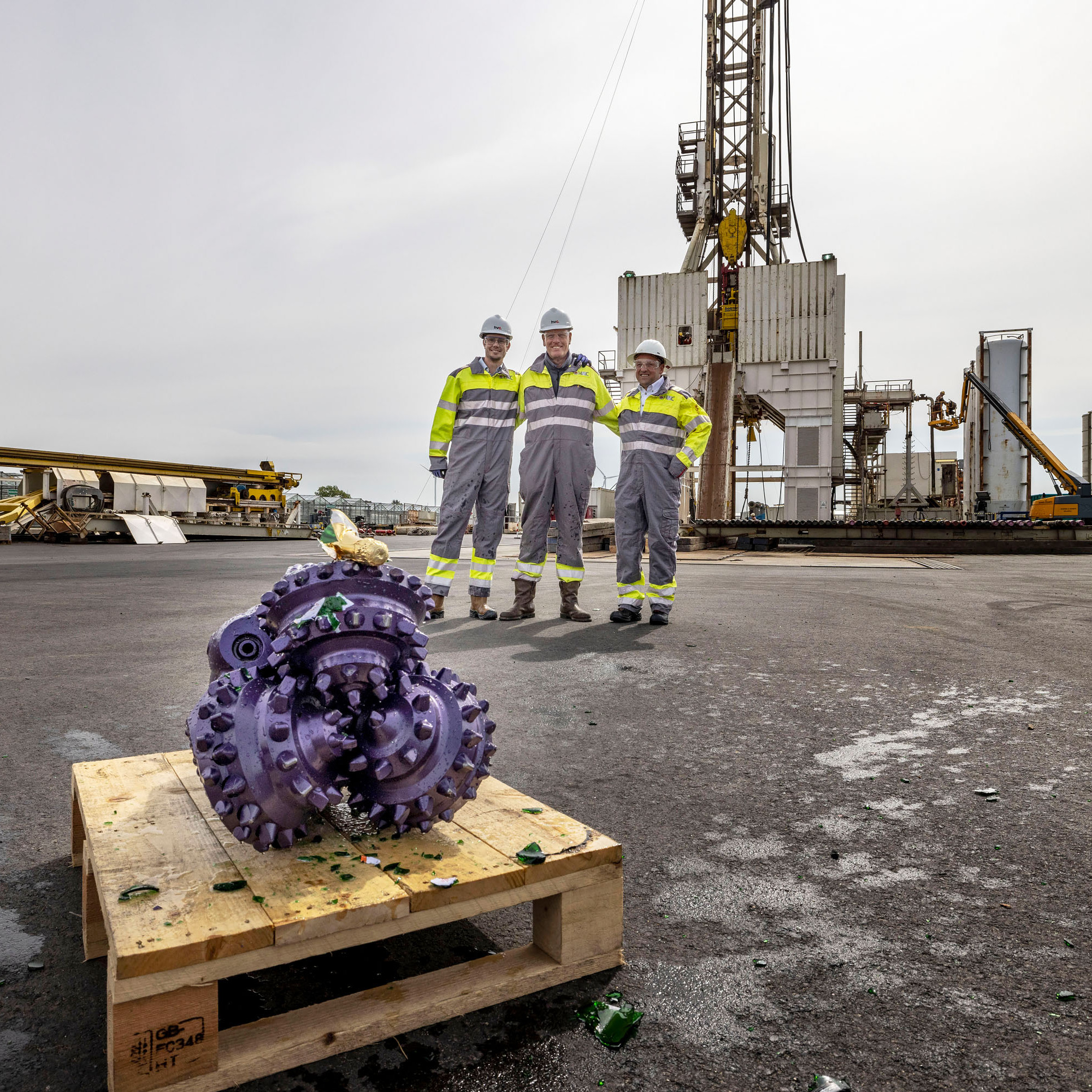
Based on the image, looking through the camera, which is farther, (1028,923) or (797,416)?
(797,416)

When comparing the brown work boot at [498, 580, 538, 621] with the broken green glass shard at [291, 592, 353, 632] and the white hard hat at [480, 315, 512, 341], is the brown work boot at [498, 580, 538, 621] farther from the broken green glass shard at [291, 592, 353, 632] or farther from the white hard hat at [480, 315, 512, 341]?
the broken green glass shard at [291, 592, 353, 632]

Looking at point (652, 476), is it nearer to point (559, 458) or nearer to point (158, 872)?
point (559, 458)

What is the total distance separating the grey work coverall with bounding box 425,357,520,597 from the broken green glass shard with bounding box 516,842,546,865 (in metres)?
4.91

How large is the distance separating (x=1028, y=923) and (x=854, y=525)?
19.3 meters

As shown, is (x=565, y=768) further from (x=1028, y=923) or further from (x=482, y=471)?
(x=482, y=471)

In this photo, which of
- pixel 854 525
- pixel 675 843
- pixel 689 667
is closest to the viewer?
pixel 675 843

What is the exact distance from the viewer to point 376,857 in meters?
1.49

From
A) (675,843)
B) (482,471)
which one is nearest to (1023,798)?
(675,843)

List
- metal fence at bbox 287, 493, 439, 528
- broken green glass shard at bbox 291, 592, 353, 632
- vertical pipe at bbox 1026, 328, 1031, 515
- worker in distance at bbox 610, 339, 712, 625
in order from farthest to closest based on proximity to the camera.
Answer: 1. metal fence at bbox 287, 493, 439, 528
2. vertical pipe at bbox 1026, 328, 1031, 515
3. worker in distance at bbox 610, 339, 712, 625
4. broken green glass shard at bbox 291, 592, 353, 632

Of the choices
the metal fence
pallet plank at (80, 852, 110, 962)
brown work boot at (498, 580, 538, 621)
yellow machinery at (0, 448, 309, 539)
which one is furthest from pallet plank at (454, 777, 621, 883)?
the metal fence

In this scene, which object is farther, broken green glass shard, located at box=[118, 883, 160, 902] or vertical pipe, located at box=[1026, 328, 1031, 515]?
vertical pipe, located at box=[1026, 328, 1031, 515]

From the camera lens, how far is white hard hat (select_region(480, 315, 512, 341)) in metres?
6.35

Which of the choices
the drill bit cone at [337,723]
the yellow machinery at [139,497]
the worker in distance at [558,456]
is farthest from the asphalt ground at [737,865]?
the yellow machinery at [139,497]

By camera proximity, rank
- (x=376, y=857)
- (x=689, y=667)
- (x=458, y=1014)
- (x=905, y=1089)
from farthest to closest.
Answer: (x=689, y=667) → (x=376, y=857) → (x=458, y=1014) → (x=905, y=1089)
